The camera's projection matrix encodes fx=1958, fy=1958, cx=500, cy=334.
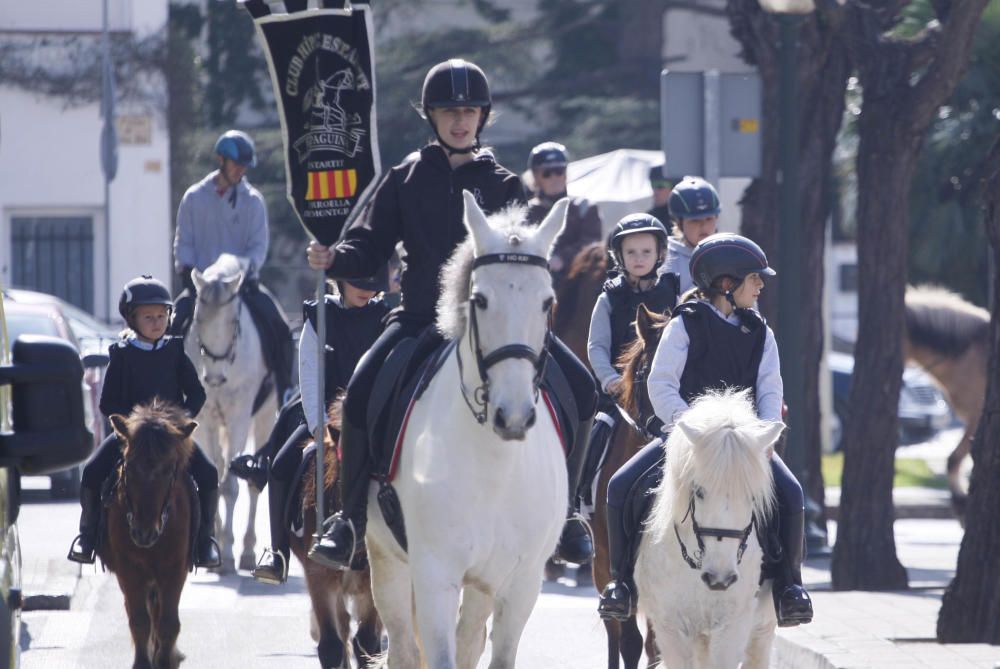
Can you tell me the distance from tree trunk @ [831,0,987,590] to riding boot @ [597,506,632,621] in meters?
5.69

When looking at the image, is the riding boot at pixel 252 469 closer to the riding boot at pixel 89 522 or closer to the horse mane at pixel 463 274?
the riding boot at pixel 89 522

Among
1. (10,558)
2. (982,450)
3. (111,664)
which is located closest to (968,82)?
(982,450)

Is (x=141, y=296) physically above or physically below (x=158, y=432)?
above

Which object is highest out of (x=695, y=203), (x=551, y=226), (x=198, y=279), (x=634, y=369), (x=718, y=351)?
(x=695, y=203)

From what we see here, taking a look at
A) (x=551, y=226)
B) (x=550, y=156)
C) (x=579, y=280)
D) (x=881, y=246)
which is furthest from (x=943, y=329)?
(x=551, y=226)

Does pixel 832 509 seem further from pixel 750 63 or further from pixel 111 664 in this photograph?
pixel 111 664

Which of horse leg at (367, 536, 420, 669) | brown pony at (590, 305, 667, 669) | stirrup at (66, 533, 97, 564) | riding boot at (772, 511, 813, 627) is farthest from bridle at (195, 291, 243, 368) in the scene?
riding boot at (772, 511, 813, 627)

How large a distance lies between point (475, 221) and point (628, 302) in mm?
3484

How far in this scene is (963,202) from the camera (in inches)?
991

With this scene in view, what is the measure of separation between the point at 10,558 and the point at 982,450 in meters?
6.56

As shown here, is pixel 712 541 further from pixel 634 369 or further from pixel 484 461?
pixel 634 369

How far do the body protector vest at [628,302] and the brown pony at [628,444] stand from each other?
0.26 meters

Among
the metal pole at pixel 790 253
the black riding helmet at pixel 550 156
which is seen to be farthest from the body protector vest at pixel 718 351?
the black riding helmet at pixel 550 156

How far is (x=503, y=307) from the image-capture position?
6742 millimetres
